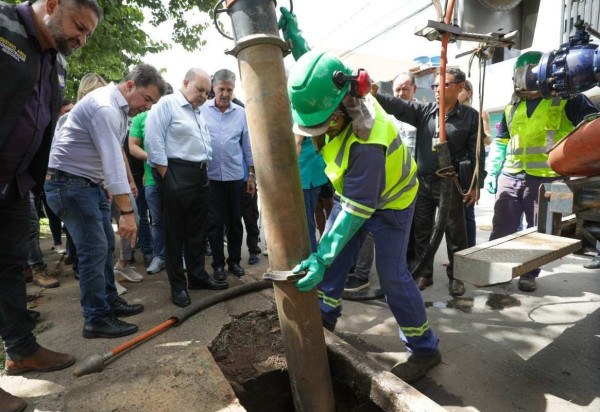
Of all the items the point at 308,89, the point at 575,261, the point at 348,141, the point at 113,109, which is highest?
the point at 113,109

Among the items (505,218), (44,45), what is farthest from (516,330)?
(44,45)

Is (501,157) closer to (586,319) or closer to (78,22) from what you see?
(586,319)

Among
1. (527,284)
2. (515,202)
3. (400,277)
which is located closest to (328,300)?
(400,277)

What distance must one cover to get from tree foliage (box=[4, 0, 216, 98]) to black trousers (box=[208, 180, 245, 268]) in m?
→ 4.11

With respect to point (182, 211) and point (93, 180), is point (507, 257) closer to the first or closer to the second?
point (182, 211)

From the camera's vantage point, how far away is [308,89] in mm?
1709

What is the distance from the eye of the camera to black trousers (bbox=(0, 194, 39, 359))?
2.13 meters

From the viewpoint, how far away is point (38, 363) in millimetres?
2271

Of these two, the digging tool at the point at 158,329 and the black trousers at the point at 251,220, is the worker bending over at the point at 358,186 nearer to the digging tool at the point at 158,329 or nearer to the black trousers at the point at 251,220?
the digging tool at the point at 158,329

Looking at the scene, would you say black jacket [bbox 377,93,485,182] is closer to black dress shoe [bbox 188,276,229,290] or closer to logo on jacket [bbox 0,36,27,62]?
black dress shoe [bbox 188,276,229,290]

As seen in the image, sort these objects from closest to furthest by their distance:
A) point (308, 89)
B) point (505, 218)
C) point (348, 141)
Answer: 1. point (308, 89)
2. point (348, 141)
3. point (505, 218)

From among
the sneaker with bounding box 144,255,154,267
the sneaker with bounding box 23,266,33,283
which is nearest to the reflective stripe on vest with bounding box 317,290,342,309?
the sneaker with bounding box 144,255,154,267

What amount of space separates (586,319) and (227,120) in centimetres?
367

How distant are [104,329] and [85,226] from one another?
0.75 m
